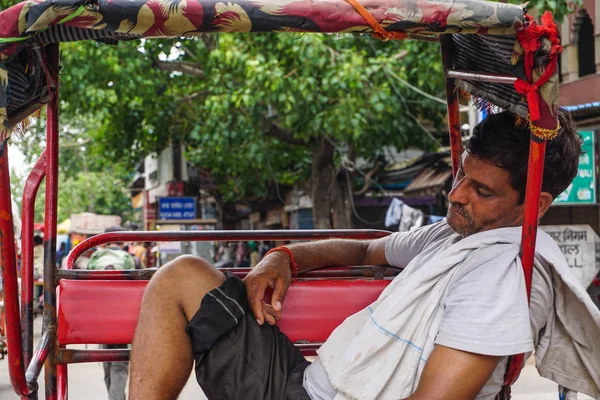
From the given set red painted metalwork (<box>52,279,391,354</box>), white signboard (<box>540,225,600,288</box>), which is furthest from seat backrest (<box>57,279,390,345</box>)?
white signboard (<box>540,225,600,288</box>)

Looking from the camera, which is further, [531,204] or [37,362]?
[37,362]

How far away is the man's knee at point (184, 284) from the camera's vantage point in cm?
235

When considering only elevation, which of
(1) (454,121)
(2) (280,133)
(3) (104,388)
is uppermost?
(2) (280,133)

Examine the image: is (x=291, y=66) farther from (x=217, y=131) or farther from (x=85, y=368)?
(x=85, y=368)

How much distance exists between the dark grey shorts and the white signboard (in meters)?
6.52

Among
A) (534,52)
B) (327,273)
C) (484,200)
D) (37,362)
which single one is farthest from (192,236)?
(534,52)

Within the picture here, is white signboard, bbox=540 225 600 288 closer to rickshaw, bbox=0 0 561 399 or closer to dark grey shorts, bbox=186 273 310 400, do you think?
rickshaw, bbox=0 0 561 399

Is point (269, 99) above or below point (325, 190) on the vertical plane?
above

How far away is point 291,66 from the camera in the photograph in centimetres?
1034

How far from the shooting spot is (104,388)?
755 centimetres

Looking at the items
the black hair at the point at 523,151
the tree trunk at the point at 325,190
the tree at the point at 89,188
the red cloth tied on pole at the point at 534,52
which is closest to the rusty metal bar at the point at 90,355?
the black hair at the point at 523,151

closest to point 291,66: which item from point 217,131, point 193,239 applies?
point 217,131

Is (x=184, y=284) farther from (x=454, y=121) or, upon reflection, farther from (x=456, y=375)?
(x=454, y=121)

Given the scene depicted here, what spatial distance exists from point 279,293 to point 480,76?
925 mm
